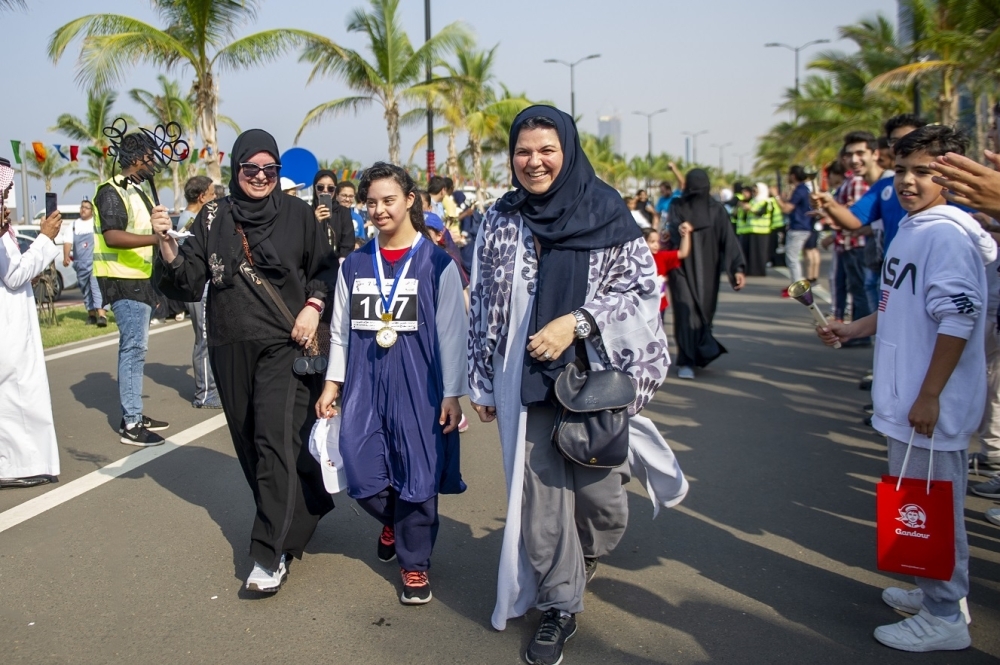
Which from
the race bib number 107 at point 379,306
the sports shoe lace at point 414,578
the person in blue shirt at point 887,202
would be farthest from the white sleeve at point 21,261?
the person in blue shirt at point 887,202

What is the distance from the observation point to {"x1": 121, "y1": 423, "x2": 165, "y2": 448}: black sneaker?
6.80 metres

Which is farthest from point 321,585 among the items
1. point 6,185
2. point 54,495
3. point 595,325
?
point 6,185

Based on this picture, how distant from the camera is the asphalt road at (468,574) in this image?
359 centimetres

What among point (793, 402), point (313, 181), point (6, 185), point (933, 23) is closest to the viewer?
point (6, 185)

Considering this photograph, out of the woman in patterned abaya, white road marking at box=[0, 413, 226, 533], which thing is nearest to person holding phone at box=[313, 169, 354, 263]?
white road marking at box=[0, 413, 226, 533]

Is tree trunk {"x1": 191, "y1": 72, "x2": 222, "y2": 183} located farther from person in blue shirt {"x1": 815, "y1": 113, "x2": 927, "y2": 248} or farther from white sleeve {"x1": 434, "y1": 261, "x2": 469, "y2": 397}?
white sleeve {"x1": 434, "y1": 261, "x2": 469, "y2": 397}

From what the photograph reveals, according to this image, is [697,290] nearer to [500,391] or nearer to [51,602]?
[500,391]

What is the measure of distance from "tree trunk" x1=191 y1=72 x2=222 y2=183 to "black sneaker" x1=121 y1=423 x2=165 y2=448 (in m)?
13.1

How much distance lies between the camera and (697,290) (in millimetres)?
9078

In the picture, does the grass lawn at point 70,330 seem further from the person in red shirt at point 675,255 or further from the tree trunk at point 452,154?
the tree trunk at point 452,154

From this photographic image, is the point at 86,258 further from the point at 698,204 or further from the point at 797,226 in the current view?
the point at 797,226

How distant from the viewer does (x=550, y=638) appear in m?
3.47

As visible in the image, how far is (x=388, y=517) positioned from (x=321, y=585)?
43 cm

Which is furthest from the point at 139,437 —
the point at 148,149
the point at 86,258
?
the point at 86,258
